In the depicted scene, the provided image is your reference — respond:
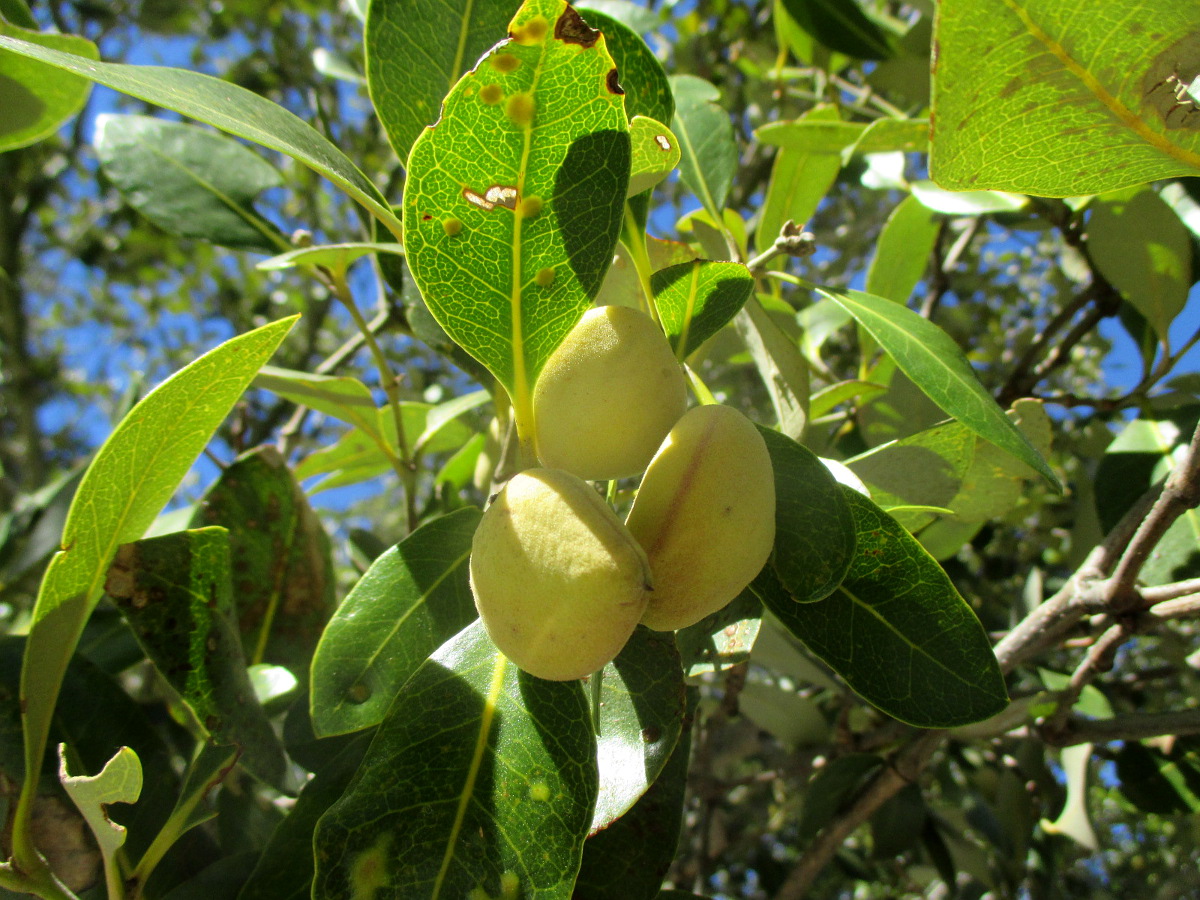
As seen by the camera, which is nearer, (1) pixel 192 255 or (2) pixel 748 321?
(2) pixel 748 321

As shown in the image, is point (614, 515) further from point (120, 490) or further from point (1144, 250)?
point (1144, 250)

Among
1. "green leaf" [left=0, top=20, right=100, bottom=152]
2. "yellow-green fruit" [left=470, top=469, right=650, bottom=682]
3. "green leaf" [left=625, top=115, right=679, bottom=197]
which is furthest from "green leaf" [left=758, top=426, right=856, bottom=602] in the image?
"green leaf" [left=0, top=20, right=100, bottom=152]

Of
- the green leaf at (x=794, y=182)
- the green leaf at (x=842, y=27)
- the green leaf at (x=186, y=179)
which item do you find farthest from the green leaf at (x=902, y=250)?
the green leaf at (x=186, y=179)

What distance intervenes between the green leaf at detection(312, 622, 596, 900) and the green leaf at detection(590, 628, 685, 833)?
4cm

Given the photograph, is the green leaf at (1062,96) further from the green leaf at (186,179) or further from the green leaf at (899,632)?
the green leaf at (186,179)

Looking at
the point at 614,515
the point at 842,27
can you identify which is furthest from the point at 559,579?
the point at 842,27

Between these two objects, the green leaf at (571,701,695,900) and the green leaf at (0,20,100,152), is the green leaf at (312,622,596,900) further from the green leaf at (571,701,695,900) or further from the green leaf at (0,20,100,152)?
the green leaf at (0,20,100,152)

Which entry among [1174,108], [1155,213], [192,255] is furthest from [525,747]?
[192,255]

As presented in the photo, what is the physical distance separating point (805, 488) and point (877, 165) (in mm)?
1024

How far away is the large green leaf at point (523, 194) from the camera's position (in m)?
0.56

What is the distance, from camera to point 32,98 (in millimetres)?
936

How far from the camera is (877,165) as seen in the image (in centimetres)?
148

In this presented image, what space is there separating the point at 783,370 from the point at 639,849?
1.69 ft

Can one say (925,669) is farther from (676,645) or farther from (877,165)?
(877,165)
